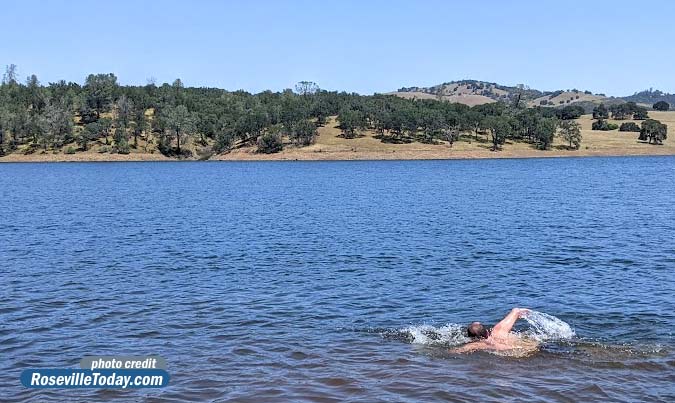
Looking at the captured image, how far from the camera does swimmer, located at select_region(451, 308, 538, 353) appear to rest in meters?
20.4

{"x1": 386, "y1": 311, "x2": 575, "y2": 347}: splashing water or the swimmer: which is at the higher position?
the swimmer

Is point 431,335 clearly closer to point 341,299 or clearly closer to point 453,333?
point 453,333

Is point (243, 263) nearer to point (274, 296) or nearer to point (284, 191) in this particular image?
point (274, 296)

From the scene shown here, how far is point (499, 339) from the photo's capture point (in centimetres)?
2066

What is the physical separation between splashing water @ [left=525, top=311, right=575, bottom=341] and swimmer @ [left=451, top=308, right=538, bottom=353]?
129 cm

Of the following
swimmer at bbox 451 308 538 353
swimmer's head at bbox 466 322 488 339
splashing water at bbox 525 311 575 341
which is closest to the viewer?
swimmer at bbox 451 308 538 353

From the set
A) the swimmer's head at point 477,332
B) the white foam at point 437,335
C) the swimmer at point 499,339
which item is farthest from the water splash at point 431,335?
the swimmer at point 499,339

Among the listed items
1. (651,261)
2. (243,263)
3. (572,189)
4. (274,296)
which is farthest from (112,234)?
(572,189)

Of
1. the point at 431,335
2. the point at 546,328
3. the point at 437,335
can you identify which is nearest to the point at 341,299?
the point at 431,335

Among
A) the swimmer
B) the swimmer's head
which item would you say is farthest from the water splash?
the swimmer

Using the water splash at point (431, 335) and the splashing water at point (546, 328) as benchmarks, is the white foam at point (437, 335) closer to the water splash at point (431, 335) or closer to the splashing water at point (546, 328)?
the water splash at point (431, 335)

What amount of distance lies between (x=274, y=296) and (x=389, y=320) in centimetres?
628

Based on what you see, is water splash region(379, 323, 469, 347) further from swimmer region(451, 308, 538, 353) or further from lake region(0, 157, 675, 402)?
swimmer region(451, 308, 538, 353)

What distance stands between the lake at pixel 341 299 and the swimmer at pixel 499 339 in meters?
0.77
